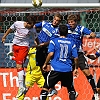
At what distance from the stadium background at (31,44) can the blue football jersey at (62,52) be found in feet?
3.55

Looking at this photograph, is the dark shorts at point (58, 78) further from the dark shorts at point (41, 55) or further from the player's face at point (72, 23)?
the player's face at point (72, 23)

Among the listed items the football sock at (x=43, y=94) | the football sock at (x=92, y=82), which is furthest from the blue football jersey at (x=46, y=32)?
the football sock at (x=92, y=82)

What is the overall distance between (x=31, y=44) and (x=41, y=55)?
0.73 meters

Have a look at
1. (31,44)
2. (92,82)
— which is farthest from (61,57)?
(31,44)

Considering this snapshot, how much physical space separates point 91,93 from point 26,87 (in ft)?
3.82

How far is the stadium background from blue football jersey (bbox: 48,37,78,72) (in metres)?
1.08

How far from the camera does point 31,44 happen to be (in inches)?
302

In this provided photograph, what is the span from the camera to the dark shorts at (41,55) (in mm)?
6973

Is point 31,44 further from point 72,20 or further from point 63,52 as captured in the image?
point 63,52

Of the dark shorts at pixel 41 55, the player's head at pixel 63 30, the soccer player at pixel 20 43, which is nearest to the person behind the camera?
the player's head at pixel 63 30

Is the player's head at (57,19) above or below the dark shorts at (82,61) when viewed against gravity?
above

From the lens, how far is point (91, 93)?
7477 millimetres

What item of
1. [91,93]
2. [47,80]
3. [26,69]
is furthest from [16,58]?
→ [91,93]

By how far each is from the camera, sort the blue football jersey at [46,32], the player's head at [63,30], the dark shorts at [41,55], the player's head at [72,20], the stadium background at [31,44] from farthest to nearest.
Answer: the stadium background at [31,44]
the dark shorts at [41,55]
the blue football jersey at [46,32]
the player's head at [72,20]
the player's head at [63,30]
